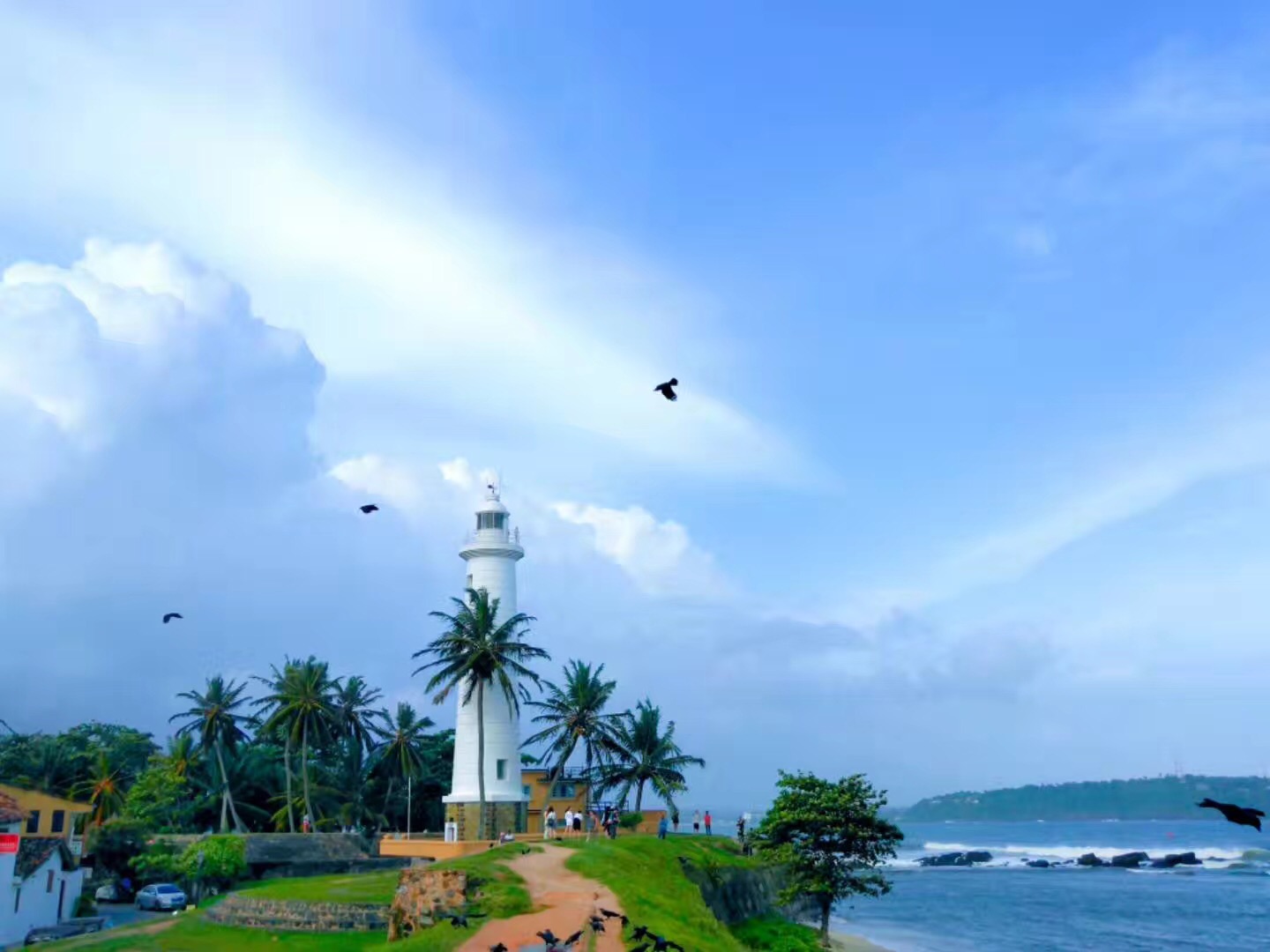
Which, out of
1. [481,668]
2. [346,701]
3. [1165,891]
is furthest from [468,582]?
[1165,891]

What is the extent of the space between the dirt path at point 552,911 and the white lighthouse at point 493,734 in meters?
17.0

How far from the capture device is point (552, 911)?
24500 millimetres

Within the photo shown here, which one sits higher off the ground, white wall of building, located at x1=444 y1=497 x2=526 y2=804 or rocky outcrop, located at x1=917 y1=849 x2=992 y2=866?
white wall of building, located at x1=444 y1=497 x2=526 y2=804

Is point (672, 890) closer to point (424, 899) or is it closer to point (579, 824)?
point (424, 899)

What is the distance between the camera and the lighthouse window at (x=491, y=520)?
163ft

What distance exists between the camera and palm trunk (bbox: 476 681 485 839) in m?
45.0

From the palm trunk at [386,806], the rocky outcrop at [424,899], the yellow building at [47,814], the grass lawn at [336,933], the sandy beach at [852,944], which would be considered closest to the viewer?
the grass lawn at [336,933]

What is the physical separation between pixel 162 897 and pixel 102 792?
645 inches

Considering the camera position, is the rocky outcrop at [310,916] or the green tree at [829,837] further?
the green tree at [829,837]

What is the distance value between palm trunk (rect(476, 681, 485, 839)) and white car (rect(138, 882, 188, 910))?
39.3 feet

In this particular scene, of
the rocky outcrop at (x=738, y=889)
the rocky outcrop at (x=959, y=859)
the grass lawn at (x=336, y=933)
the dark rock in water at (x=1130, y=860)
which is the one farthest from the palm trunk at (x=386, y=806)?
the dark rock in water at (x=1130, y=860)

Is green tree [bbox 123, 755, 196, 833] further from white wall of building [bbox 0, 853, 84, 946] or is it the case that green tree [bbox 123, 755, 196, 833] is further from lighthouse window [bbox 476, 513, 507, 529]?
lighthouse window [bbox 476, 513, 507, 529]

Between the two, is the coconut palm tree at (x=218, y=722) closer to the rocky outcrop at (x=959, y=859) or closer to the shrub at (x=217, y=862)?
the shrub at (x=217, y=862)

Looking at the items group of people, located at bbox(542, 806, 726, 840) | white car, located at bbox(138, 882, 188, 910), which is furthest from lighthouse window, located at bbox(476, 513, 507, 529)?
white car, located at bbox(138, 882, 188, 910)
